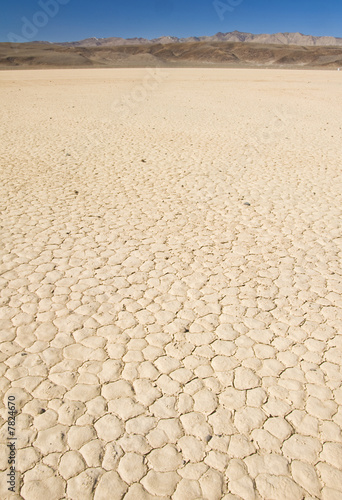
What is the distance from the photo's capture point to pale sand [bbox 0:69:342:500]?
1.96 meters

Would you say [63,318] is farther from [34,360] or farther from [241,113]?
[241,113]

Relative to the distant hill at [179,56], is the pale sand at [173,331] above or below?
below

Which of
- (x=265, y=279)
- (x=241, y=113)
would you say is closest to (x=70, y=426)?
(x=265, y=279)

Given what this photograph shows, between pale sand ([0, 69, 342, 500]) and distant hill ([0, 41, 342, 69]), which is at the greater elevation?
distant hill ([0, 41, 342, 69])

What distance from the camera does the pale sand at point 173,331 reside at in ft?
6.44

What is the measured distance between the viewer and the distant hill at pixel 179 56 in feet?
158

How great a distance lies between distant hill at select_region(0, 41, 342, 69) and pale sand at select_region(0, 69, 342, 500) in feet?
151

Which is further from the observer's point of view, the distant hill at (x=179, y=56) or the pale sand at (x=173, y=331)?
the distant hill at (x=179, y=56)

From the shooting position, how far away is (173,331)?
289 cm

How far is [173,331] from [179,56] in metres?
84.0

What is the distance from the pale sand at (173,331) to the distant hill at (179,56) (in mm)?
46123

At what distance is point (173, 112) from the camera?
12852 millimetres

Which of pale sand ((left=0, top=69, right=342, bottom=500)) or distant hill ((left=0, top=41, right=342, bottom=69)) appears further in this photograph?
distant hill ((left=0, top=41, right=342, bottom=69))

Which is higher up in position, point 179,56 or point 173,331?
point 179,56
